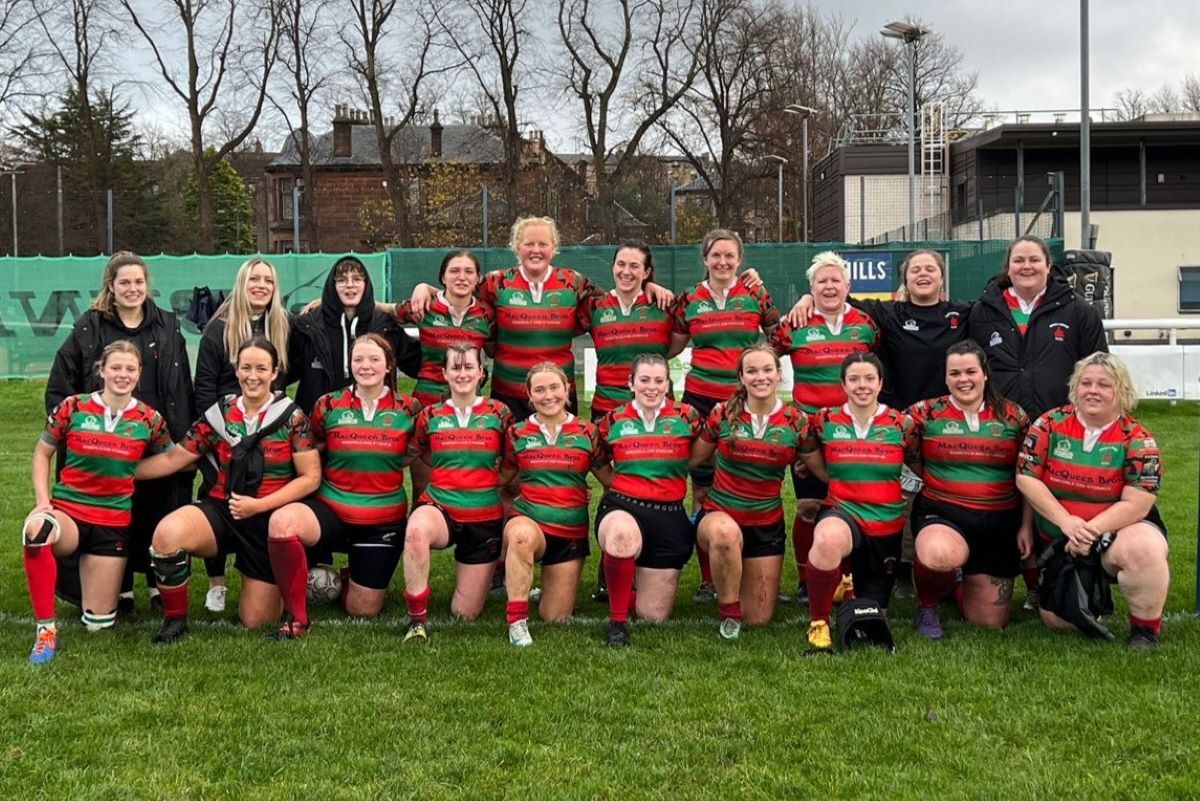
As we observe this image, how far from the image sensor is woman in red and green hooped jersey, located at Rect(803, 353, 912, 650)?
437 centimetres

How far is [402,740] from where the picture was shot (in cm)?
339

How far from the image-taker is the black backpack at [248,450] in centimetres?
461

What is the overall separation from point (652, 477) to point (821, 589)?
0.85 metres

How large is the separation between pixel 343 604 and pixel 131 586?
95 centimetres

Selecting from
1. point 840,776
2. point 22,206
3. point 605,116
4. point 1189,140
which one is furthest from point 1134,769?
point 22,206

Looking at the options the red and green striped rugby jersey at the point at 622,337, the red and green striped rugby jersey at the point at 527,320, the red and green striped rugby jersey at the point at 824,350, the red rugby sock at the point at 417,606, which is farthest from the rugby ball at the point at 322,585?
the red and green striped rugby jersey at the point at 824,350

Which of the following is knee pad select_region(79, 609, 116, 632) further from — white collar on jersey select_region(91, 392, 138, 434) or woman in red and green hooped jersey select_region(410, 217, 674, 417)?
woman in red and green hooped jersey select_region(410, 217, 674, 417)

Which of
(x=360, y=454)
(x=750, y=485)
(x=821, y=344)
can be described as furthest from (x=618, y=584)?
(x=821, y=344)

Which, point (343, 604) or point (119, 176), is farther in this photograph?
point (119, 176)

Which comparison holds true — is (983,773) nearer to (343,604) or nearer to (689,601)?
→ (689,601)

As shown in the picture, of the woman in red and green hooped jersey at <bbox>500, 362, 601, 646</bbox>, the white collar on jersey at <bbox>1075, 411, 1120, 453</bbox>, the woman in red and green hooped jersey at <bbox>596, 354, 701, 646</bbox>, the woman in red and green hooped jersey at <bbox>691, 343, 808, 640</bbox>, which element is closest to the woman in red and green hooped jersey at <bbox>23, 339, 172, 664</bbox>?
the woman in red and green hooped jersey at <bbox>500, 362, 601, 646</bbox>

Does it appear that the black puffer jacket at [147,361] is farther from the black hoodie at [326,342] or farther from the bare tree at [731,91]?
the bare tree at [731,91]

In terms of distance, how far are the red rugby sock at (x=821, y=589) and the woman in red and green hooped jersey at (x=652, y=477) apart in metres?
0.57

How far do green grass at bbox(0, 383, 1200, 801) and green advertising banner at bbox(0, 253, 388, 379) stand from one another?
424 inches
